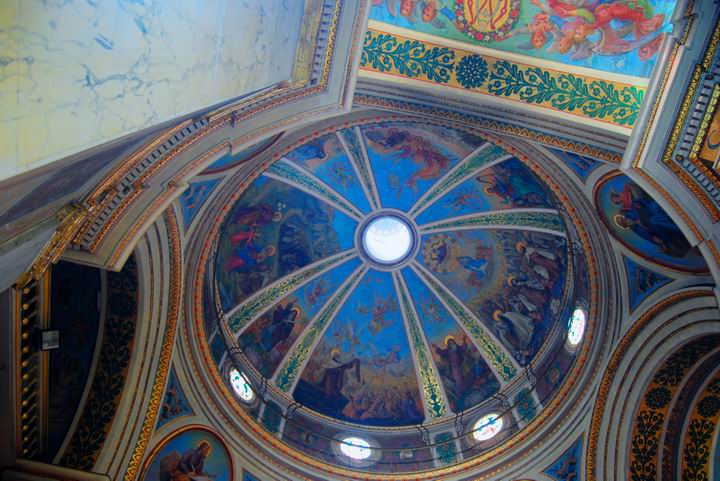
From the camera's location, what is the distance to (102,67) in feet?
10.4

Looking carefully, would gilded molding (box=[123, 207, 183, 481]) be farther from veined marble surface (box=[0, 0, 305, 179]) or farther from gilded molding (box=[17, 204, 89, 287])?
veined marble surface (box=[0, 0, 305, 179])

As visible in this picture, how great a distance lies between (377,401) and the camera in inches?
651

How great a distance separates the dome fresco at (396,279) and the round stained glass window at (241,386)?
32 centimetres

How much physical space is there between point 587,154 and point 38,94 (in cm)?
806

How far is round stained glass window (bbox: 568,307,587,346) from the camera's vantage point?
1327 cm

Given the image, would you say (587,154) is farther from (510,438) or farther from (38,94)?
(38,94)

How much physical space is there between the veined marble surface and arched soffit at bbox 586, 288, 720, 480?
9208 mm

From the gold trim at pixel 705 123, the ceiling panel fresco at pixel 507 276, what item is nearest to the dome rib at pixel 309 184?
the ceiling panel fresco at pixel 507 276

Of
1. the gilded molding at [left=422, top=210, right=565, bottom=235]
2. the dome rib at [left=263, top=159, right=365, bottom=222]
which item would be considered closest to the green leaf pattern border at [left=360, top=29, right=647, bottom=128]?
the gilded molding at [left=422, top=210, right=565, bottom=235]

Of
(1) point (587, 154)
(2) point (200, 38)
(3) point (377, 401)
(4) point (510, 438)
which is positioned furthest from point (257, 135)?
(3) point (377, 401)

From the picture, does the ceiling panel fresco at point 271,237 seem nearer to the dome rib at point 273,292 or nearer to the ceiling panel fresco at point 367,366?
the dome rib at point 273,292

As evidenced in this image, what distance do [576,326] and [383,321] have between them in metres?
5.67

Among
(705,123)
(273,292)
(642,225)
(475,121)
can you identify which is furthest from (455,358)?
(705,123)

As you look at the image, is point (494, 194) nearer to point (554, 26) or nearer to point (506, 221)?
point (506, 221)
